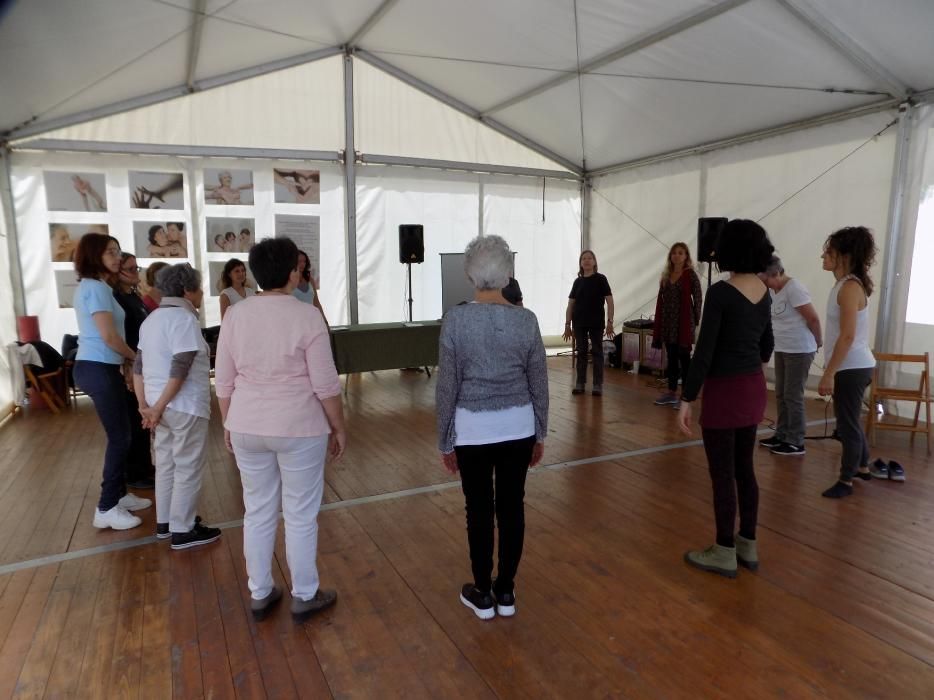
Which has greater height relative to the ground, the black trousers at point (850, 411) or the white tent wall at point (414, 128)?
the white tent wall at point (414, 128)

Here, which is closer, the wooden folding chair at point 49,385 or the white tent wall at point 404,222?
the wooden folding chair at point 49,385

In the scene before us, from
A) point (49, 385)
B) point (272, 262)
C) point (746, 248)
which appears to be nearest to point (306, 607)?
point (272, 262)

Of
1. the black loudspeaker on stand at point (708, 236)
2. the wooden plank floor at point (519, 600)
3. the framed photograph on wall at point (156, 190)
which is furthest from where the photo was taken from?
the framed photograph on wall at point (156, 190)

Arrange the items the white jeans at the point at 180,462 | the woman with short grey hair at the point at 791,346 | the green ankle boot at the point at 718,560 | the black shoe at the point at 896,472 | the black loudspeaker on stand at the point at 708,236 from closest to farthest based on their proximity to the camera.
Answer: the green ankle boot at the point at 718,560, the white jeans at the point at 180,462, the black shoe at the point at 896,472, the woman with short grey hair at the point at 791,346, the black loudspeaker on stand at the point at 708,236

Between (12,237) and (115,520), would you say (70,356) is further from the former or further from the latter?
(115,520)

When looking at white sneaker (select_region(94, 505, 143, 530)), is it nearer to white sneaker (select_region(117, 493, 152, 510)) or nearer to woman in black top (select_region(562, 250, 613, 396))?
white sneaker (select_region(117, 493, 152, 510))

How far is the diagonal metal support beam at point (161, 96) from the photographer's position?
615 cm

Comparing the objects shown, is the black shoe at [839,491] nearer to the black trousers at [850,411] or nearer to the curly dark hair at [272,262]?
the black trousers at [850,411]

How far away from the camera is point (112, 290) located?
9.82 ft

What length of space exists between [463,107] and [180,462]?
678cm

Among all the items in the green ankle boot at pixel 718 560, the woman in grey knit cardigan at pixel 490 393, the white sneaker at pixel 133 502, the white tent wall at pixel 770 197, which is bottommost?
the white sneaker at pixel 133 502

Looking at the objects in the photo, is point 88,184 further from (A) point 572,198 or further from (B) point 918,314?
(B) point 918,314

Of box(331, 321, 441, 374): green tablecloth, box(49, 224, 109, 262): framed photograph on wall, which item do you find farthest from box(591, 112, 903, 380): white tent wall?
box(49, 224, 109, 262): framed photograph on wall

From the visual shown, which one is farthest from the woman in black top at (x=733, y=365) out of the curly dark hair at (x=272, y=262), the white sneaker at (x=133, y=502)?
the white sneaker at (x=133, y=502)
